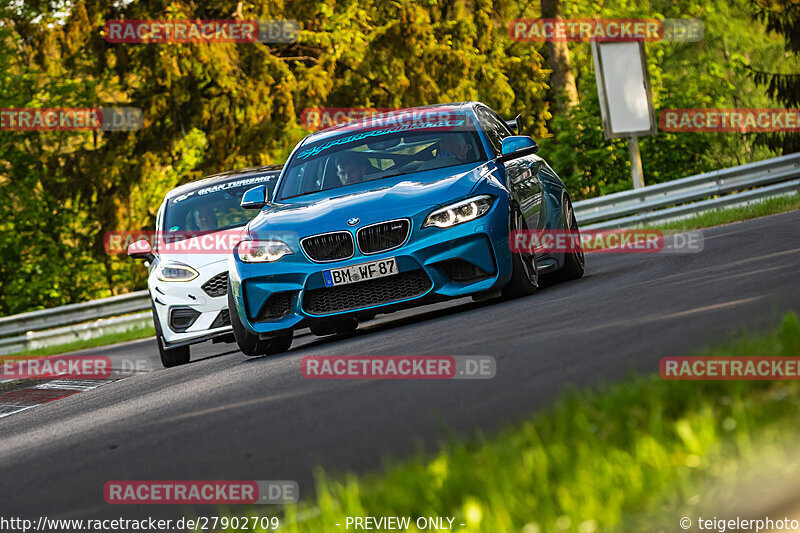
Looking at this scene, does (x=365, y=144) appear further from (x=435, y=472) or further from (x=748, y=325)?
(x=435, y=472)

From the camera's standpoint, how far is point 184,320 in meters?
12.2

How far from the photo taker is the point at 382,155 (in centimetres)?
1051

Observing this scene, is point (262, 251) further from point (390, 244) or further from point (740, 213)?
point (740, 213)

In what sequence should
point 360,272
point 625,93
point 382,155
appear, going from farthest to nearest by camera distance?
1. point 625,93
2. point 382,155
3. point 360,272

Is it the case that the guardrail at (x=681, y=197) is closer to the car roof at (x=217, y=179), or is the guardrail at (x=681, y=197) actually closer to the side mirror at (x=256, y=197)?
the car roof at (x=217, y=179)

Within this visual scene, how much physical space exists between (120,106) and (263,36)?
4324 mm

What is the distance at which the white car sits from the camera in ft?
39.7

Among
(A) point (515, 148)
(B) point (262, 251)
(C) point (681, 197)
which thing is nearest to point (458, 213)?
(A) point (515, 148)

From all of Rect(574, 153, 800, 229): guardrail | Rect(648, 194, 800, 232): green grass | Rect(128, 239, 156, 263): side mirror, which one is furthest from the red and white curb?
Rect(574, 153, 800, 229): guardrail

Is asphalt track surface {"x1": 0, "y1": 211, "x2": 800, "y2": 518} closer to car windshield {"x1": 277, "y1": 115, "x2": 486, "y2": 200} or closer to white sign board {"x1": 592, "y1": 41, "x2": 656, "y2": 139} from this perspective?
car windshield {"x1": 277, "y1": 115, "x2": 486, "y2": 200}

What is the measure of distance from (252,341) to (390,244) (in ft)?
5.14

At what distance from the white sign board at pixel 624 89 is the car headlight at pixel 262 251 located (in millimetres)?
11837

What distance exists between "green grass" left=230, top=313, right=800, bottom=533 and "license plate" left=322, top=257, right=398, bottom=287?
171 inches

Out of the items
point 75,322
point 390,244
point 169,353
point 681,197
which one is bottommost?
point 75,322
